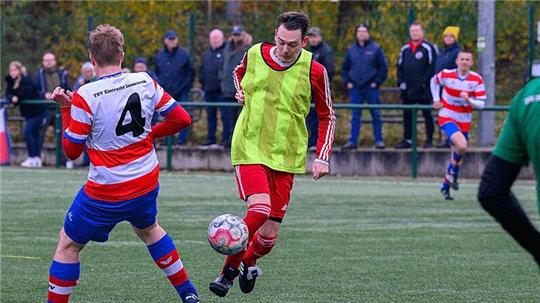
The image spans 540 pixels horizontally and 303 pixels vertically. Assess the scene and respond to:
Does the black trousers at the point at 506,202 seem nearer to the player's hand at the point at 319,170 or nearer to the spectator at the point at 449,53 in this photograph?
the player's hand at the point at 319,170

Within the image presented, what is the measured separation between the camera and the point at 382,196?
16484mm

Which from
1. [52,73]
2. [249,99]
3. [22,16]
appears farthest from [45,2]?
[249,99]

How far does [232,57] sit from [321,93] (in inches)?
465

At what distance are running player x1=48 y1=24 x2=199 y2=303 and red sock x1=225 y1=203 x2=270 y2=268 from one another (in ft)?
3.08

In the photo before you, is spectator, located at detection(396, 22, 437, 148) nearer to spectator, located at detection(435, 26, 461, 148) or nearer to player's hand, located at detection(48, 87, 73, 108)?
spectator, located at detection(435, 26, 461, 148)

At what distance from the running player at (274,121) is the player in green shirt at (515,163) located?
3.35m

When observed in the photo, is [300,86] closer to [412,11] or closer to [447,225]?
[447,225]

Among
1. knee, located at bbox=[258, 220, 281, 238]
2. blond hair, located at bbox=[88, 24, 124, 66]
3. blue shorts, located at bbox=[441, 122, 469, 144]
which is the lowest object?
blue shorts, located at bbox=[441, 122, 469, 144]

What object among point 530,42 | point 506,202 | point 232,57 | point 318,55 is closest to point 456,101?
point 318,55

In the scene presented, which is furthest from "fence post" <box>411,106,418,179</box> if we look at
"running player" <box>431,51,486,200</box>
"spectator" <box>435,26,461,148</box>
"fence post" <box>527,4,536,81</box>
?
"running player" <box>431,51,486,200</box>

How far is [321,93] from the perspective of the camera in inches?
334

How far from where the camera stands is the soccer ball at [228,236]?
25.3 ft

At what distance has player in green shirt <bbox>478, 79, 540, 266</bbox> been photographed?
4.74 metres

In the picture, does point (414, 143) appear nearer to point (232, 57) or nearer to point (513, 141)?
point (232, 57)
